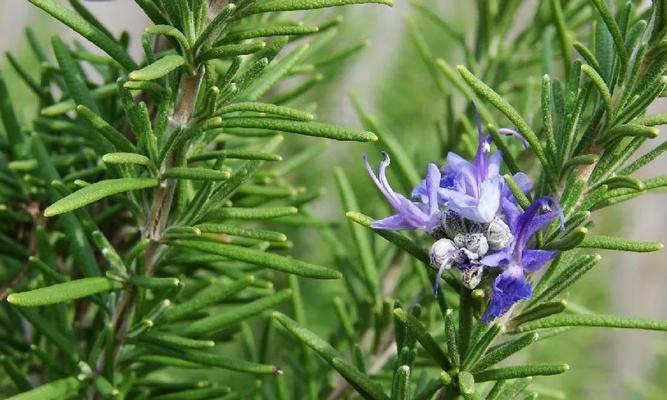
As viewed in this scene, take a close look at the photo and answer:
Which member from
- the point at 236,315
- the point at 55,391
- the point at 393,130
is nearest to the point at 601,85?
the point at 236,315

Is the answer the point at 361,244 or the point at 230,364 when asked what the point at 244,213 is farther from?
the point at 361,244

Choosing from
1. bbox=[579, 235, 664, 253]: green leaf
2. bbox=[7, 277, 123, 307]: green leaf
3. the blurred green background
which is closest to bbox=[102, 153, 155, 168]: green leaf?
bbox=[7, 277, 123, 307]: green leaf

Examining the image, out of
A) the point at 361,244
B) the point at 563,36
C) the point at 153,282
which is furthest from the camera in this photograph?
the point at 361,244

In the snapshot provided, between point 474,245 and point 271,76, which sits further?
point 271,76

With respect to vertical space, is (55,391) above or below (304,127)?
below

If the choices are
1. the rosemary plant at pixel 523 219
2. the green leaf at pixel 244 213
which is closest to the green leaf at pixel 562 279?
the rosemary plant at pixel 523 219

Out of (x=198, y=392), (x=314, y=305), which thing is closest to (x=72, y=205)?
(x=198, y=392)

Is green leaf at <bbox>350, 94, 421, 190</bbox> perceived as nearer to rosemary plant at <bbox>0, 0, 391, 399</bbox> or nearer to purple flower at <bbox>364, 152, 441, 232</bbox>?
rosemary plant at <bbox>0, 0, 391, 399</bbox>

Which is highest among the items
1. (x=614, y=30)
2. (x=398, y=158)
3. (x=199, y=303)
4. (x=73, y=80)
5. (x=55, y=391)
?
(x=614, y=30)
